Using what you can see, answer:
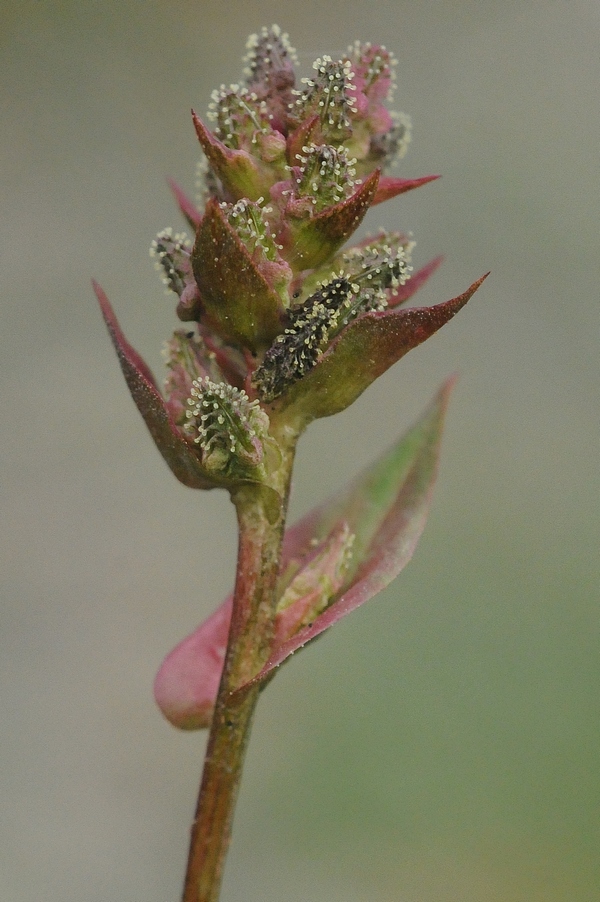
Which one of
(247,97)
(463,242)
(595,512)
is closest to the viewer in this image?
(247,97)

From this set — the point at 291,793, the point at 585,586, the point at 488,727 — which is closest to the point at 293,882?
the point at 291,793

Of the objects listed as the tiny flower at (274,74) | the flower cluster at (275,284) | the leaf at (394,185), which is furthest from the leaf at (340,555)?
the tiny flower at (274,74)

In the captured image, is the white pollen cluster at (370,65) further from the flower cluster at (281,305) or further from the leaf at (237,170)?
the leaf at (237,170)

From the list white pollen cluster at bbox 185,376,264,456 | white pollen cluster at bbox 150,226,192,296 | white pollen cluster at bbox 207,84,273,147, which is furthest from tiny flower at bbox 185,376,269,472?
white pollen cluster at bbox 207,84,273,147

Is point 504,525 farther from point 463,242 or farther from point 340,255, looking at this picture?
point 340,255

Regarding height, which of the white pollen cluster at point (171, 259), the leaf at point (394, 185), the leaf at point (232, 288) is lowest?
the leaf at point (232, 288)

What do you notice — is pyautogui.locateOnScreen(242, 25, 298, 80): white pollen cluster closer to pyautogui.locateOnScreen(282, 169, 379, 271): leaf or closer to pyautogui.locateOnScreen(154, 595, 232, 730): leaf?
pyautogui.locateOnScreen(282, 169, 379, 271): leaf
